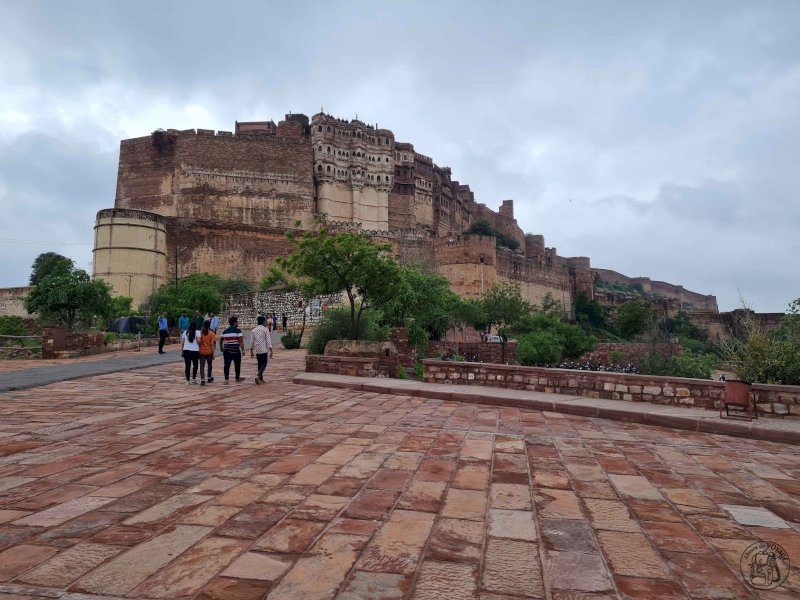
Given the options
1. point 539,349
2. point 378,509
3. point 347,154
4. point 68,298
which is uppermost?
point 347,154

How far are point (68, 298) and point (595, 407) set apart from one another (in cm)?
1912

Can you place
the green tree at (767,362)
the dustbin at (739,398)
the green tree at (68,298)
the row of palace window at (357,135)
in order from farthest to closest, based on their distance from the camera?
the row of palace window at (357,135), the green tree at (68,298), the green tree at (767,362), the dustbin at (739,398)

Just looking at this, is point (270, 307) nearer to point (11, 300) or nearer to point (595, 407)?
point (595, 407)

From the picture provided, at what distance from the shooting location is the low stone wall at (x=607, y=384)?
6297 millimetres

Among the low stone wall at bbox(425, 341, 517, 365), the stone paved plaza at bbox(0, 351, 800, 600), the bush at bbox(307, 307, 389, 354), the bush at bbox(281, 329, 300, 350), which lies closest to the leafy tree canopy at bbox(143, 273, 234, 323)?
the bush at bbox(281, 329, 300, 350)

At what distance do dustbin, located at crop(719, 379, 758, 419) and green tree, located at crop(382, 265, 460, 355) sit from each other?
36.1 ft

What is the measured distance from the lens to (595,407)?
6.55 m

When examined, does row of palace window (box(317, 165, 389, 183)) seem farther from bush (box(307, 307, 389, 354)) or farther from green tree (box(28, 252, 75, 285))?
bush (box(307, 307, 389, 354))

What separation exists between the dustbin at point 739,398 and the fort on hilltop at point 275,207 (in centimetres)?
3494

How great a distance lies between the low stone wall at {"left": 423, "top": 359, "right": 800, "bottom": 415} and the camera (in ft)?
20.7

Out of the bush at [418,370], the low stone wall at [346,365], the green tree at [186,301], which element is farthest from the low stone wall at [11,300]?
the low stone wall at [346,365]

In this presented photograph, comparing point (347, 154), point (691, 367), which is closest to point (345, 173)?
point (347, 154)

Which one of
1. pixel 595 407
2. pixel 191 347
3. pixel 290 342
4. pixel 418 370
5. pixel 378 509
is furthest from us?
pixel 290 342

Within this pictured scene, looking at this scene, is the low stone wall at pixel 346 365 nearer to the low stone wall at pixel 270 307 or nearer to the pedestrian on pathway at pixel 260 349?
the pedestrian on pathway at pixel 260 349
